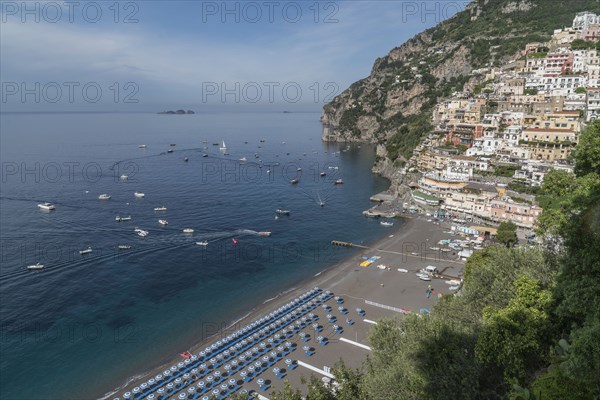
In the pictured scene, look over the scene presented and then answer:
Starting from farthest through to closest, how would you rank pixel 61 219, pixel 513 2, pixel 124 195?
pixel 513 2, pixel 124 195, pixel 61 219

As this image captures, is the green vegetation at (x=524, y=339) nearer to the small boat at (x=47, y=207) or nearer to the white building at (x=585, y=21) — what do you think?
the small boat at (x=47, y=207)

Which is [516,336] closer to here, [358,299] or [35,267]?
[358,299]

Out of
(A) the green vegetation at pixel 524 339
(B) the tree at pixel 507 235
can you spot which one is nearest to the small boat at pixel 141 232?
(A) the green vegetation at pixel 524 339

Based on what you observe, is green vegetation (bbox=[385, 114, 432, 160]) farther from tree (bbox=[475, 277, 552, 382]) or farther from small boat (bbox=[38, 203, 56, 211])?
tree (bbox=[475, 277, 552, 382])

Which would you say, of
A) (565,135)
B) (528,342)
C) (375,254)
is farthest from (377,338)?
(565,135)

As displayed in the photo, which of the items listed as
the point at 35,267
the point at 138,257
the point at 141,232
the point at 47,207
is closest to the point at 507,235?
the point at 138,257

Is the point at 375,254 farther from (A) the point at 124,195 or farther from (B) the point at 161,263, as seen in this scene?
(A) the point at 124,195
